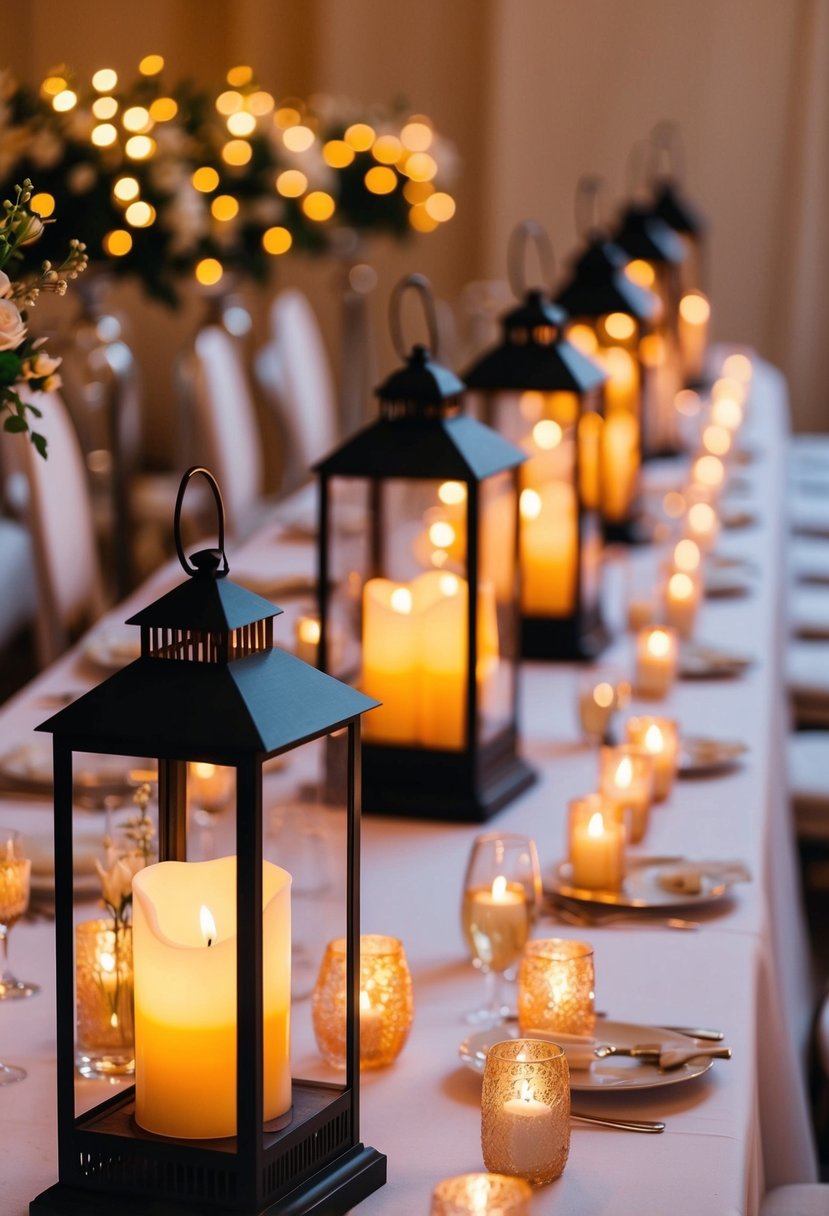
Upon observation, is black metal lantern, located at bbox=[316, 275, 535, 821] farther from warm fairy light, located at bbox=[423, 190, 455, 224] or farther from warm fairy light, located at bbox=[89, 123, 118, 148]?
warm fairy light, located at bbox=[423, 190, 455, 224]

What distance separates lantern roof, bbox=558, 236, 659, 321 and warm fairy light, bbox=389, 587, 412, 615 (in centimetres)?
127

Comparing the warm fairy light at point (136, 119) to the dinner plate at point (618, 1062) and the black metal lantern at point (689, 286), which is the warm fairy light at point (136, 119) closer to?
the black metal lantern at point (689, 286)

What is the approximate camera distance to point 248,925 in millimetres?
1074

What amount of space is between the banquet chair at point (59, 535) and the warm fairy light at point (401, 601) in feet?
4.89

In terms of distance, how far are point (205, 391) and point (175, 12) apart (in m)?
1.39

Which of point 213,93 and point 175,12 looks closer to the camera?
point 213,93

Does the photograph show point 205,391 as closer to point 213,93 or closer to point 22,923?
point 213,93

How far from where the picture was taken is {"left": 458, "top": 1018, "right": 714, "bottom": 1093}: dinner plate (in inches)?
53.6

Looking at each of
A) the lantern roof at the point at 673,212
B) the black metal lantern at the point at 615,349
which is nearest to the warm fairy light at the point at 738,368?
the lantern roof at the point at 673,212

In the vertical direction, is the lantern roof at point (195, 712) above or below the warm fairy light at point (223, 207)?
below

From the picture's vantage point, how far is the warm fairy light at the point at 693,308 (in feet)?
15.5

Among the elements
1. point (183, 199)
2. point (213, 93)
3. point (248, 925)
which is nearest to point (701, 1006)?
point (248, 925)

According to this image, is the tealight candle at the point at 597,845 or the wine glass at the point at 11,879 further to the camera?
the tealight candle at the point at 597,845

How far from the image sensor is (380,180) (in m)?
5.19
